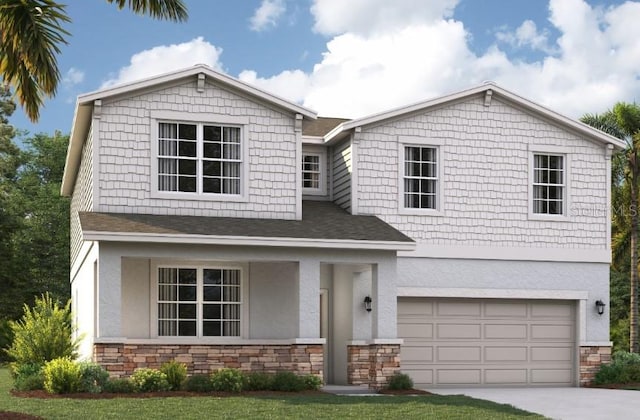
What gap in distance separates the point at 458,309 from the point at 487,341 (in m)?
1.11

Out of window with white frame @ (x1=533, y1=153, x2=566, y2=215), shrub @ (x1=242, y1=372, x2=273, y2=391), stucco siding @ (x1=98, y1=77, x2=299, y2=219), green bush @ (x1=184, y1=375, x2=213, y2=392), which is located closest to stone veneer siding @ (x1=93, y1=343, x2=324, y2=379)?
shrub @ (x1=242, y1=372, x2=273, y2=391)

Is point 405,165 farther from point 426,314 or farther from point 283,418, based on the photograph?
point 283,418

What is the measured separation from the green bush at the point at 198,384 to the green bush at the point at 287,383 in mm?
1319

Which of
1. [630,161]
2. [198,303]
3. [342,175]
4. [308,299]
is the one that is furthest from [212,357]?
[630,161]

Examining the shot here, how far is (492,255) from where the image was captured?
2381 cm

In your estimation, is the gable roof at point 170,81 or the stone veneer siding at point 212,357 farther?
the gable roof at point 170,81

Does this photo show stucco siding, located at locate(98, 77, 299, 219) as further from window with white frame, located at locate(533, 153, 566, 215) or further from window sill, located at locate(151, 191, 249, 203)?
window with white frame, located at locate(533, 153, 566, 215)

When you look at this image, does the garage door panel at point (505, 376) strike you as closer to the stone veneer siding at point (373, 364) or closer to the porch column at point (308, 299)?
the stone veneer siding at point (373, 364)

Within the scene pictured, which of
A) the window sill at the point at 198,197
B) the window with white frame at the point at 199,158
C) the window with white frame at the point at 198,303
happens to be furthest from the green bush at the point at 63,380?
the window with white frame at the point at 199,158

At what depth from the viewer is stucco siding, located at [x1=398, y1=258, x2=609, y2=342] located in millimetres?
23281

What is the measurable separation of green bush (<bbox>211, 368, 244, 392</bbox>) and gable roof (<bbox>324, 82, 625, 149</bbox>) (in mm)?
6743

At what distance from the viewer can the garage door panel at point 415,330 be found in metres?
23.2

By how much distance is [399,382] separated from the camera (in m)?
21.0

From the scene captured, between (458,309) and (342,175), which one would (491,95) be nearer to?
(342,175)
